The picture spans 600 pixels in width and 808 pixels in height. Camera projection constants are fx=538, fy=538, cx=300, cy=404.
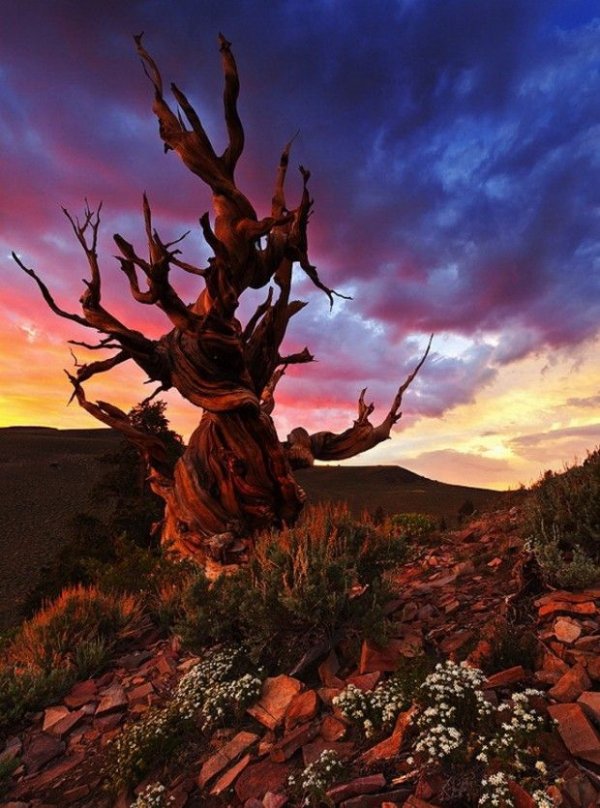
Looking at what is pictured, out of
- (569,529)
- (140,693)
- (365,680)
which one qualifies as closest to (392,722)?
(365,680)

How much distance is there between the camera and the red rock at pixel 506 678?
392 cm

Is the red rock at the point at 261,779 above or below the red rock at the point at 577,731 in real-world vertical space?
below

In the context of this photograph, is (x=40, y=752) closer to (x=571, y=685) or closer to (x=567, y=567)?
(x=571, y=685)

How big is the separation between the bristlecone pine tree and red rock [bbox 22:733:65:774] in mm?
5454

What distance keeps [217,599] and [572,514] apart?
4.06 metres

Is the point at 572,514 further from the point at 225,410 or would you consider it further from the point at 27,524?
the point at 27,524

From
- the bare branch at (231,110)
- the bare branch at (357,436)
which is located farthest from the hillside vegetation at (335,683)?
the bare branch at (231,110)

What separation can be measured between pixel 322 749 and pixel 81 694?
376cm

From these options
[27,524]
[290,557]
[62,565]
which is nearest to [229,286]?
[290,557]

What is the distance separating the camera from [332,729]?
409cm

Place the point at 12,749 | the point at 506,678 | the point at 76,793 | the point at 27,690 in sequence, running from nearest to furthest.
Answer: the point at 506,678, the point at 76,793, the point at 12,749, the point at 27,690

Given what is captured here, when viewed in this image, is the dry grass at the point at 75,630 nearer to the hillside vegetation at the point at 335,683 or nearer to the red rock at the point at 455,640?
the hillside vegetation at the point at 335,683

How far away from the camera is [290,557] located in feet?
19.2

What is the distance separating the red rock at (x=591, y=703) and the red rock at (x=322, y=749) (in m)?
→ 1.58
